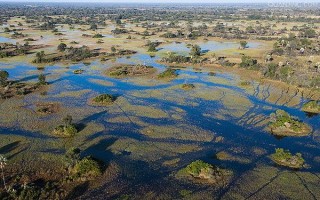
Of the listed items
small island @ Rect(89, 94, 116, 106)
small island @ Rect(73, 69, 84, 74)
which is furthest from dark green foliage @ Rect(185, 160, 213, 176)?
small island @ Rect(73, 69, 84, 74)

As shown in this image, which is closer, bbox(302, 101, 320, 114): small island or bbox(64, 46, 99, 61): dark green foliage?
bbox(302, 101, 320, 114): small island

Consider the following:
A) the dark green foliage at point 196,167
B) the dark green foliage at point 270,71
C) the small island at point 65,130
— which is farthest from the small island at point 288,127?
the small island at point 65,130

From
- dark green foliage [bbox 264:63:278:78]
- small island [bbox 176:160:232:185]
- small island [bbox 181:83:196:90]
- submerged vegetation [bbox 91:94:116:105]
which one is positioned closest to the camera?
small island [bbox 176:160:232:185]

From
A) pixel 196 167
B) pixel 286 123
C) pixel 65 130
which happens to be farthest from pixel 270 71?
pixel 65 130

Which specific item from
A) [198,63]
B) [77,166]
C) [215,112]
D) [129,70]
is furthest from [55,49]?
[77,166]

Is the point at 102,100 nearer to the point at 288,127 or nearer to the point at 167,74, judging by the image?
the point at 167,74

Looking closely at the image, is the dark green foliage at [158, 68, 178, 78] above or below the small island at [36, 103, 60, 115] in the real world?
above

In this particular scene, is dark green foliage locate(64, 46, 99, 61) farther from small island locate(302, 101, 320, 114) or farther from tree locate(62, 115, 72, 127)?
small island locate(302, 101, 320, 114)
